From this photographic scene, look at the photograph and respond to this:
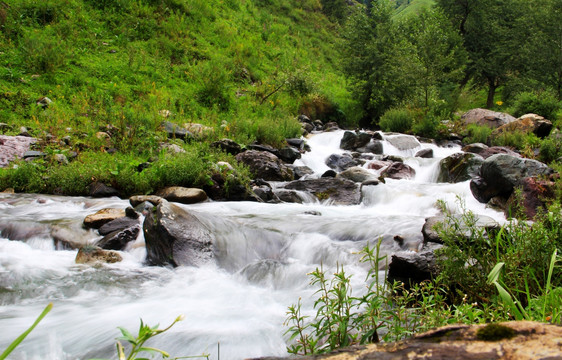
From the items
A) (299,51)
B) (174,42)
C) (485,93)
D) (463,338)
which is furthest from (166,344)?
(485,93)

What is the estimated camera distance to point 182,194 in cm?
759

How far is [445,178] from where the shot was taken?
10.2 meters

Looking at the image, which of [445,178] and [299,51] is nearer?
[445,178]

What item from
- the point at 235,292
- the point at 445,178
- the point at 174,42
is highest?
the point at 174,42

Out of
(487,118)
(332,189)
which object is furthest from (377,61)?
(332,189)

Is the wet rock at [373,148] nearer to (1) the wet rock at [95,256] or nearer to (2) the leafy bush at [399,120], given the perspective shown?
(2) the leafy bush at [399,120]

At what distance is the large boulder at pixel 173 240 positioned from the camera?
15.8ft

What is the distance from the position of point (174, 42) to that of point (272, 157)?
10762 mm

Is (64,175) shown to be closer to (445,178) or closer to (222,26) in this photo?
(445,178)

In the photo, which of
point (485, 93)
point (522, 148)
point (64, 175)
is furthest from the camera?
point (485, 93)

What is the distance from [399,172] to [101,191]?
7984 millimetres

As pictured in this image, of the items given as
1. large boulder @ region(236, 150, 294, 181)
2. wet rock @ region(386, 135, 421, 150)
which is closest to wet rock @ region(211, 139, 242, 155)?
large boulder @ region(236, 150, 294, 181)

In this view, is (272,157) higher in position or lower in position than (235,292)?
higher

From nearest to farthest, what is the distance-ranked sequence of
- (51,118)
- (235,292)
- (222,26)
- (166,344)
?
(166,344)
(235,292)
(51,118)
(222,26)
